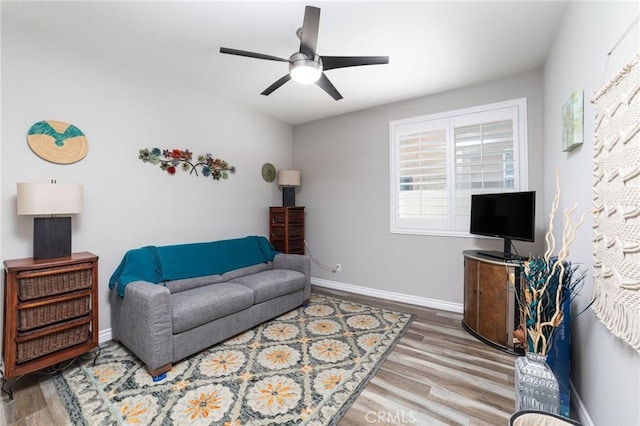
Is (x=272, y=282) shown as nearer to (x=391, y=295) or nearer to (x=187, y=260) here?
(x=187, y=260)

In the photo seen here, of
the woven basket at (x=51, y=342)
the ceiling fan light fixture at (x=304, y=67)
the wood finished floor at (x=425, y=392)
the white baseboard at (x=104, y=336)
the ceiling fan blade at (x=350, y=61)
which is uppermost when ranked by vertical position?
the ceiling fan blade at (x=350, y=61)

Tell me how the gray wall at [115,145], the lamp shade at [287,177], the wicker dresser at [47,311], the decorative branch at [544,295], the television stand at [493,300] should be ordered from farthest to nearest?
the lamp shade at [287,177] < the television stand at [493,300] < the gray wall at [115,145] < the wicker dresser at [47,311] < the decorative branch at [544,295]

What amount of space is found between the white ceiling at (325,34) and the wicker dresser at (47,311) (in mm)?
1836

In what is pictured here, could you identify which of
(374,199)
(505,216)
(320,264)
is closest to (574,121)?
(505,216)

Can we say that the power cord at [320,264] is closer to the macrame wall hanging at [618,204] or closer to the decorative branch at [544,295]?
the decorative branch at [544,295]

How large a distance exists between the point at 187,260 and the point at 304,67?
2.21 m

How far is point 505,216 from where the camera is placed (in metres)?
2.53

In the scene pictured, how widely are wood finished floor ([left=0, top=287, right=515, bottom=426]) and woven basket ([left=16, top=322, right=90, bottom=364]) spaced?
24cm

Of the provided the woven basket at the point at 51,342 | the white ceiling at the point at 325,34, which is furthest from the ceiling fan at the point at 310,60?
the woven basket at the point at 51,342

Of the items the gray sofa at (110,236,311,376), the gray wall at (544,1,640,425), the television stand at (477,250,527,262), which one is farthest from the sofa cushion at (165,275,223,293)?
the gray wall at (544,1,640,425)

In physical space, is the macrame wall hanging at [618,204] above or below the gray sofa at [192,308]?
above

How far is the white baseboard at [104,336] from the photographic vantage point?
97.3 inches

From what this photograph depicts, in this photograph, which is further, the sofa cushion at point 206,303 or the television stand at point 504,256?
the television stand at point 504,256

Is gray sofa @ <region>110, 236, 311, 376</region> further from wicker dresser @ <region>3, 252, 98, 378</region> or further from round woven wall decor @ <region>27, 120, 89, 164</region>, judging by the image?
round woven wall decor @ <region>27, 120, 89, 164</region>
